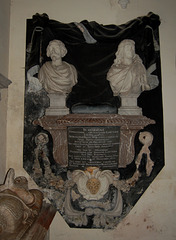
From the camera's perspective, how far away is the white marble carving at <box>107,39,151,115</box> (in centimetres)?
323

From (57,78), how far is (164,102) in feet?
5.75

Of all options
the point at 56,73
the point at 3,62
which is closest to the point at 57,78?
the point at 56,73

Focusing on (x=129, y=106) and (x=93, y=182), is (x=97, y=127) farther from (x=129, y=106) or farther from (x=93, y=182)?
(x=93, y=182)

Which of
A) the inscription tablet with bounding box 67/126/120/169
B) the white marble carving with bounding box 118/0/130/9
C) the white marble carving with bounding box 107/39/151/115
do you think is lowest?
the inscription tablet with bounding box 67/126/120/169

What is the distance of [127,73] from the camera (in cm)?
323

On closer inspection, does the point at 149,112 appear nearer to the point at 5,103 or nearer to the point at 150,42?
the point at 150,42

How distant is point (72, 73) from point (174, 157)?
81.8 inches

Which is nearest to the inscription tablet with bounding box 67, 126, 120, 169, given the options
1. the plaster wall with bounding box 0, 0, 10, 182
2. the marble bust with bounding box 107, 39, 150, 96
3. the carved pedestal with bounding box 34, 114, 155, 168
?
the carved pedestal with bounding box 34, 114, 155, 168

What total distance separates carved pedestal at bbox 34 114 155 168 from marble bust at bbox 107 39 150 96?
0.44 meters

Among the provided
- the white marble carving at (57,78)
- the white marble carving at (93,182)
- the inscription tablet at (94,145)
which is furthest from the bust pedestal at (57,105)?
the white marble carving at (93,182)

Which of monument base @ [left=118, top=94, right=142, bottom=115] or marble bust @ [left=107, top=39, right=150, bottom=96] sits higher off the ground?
marble bust @ [left=107, top=39, right=150, bottom=96]

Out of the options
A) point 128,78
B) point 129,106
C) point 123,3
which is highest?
point 123,3

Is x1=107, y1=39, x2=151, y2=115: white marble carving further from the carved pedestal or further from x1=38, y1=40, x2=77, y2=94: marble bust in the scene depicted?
x1=38, y1=40, x2=77, y2=94: marble bust

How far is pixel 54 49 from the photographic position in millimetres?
3311
